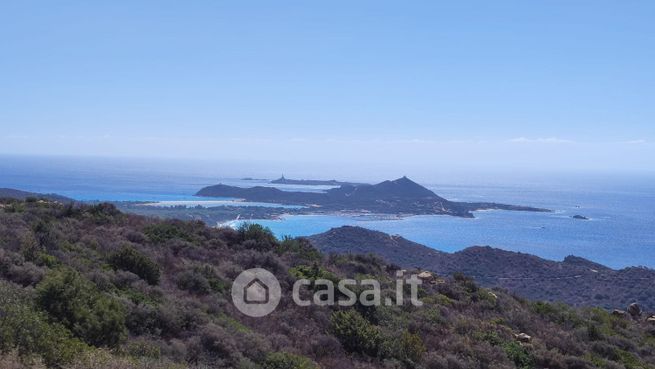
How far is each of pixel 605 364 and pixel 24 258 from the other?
990 centimetres

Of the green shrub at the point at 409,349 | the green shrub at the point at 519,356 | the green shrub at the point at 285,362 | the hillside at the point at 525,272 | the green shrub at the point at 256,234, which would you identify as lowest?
the hillside at the point at 525,272

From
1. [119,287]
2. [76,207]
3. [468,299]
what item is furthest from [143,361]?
[76,207]

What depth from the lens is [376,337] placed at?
28.2ft

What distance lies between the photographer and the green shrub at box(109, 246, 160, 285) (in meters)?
9.58

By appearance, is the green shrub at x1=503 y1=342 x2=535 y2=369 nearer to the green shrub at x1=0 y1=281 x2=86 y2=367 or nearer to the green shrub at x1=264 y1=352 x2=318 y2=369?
the green shrub at x1=264 y1=352 x2=318 y2=369

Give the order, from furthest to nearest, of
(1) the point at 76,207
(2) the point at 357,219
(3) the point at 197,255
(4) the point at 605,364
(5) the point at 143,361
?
(2) the point at 357,219 < (1) the point at 76,207 < (3) the point at 197,255 < (4) the point at 605,364 < (5) the point at 143,361

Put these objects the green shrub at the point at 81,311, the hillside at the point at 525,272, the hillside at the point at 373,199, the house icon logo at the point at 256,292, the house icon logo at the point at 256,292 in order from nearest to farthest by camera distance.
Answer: the green shrub at the point at 81,311 → the house icon logo at the point at 256,292 → the house icon logo at the point at 256,292 → the hillside at the point at 525,272 → the hillside at the point at 373,199

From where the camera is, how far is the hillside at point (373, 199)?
67375 millimetres

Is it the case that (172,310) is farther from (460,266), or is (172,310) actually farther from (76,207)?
(460,266)

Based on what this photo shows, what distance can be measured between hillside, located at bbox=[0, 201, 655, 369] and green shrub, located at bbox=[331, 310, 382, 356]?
22mm

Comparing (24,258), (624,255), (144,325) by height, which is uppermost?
(24,258)

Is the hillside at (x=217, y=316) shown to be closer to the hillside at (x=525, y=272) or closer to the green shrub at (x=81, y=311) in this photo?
the green shrub at (x=81, y=311)

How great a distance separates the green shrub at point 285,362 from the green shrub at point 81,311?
1.84 meters

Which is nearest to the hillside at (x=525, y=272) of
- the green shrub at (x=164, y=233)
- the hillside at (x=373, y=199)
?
the green shrub at (x=164, y=233)
